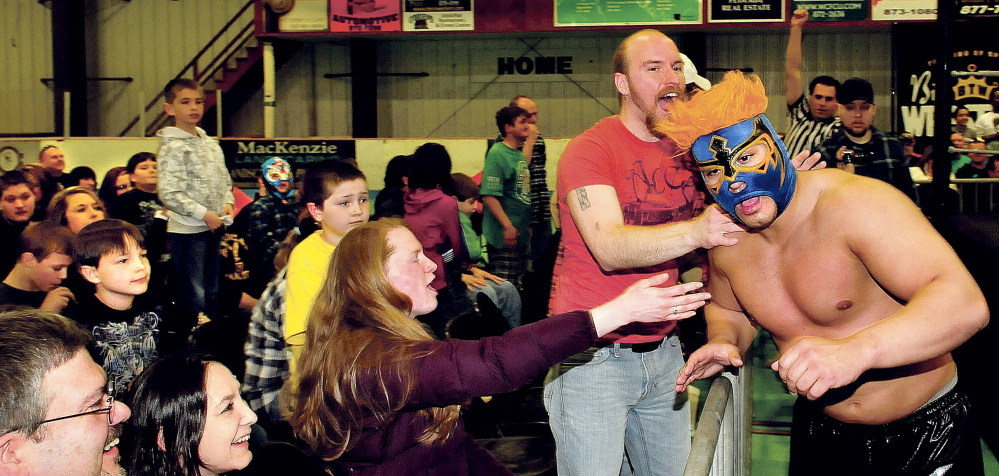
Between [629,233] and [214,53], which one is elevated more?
[214,53]

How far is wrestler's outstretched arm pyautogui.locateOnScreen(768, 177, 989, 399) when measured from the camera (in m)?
1.85

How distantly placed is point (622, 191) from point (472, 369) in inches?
41.7

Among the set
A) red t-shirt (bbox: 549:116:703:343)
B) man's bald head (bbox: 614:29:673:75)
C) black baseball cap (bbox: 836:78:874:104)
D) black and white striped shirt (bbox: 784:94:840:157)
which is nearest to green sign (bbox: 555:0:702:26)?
black and white striped shirt (bbox: 784:94:840:157)

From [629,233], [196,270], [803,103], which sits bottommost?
[196,270]

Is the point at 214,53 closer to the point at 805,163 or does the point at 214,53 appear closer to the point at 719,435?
the point at 805,163

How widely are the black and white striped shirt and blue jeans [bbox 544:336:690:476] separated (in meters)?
2.82

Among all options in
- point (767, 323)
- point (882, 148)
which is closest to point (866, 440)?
point (767, 323)

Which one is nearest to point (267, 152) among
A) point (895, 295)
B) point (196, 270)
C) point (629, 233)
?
point (196, 270)

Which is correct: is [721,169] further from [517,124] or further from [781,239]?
[517,124]

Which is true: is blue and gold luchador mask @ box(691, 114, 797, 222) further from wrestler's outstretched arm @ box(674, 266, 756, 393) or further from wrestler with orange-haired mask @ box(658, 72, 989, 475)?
wrestler's outstretched arm @ box(674, 266, 756, 393)

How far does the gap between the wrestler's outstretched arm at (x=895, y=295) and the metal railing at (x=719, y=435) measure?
0.20 m

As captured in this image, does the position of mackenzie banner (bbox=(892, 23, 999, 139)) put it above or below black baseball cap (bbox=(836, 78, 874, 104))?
above

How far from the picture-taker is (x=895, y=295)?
7.11ft

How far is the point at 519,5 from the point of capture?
14023 mm
